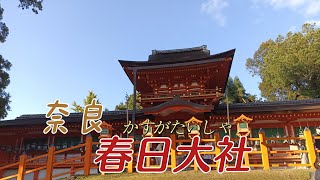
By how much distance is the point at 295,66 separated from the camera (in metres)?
31.3

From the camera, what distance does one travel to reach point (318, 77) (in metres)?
31.8

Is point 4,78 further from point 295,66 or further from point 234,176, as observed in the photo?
point 295,66

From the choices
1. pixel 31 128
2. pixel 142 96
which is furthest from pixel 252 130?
pixel 31 128

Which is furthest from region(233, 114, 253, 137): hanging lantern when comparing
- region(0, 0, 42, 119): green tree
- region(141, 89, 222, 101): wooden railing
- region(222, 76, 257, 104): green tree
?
region(222, 76, 257, 104): green tree

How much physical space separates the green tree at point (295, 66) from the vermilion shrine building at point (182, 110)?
15483 millimetres

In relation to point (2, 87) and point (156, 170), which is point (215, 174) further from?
point (2, 87)

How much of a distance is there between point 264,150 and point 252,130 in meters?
7.14

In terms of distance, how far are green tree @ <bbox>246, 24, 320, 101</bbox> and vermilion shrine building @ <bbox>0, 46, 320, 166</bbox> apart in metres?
15.5

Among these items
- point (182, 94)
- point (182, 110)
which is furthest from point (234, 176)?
point (182, 94)

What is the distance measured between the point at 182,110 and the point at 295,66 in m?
21.1

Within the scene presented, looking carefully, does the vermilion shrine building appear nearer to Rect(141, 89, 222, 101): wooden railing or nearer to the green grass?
Rect(141, 89, 222, 101): wooden railing

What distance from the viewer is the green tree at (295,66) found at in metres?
31.0

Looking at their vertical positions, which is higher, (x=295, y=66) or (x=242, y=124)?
(x=295, y=66)

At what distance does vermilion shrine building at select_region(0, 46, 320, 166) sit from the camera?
15625 millimetres
